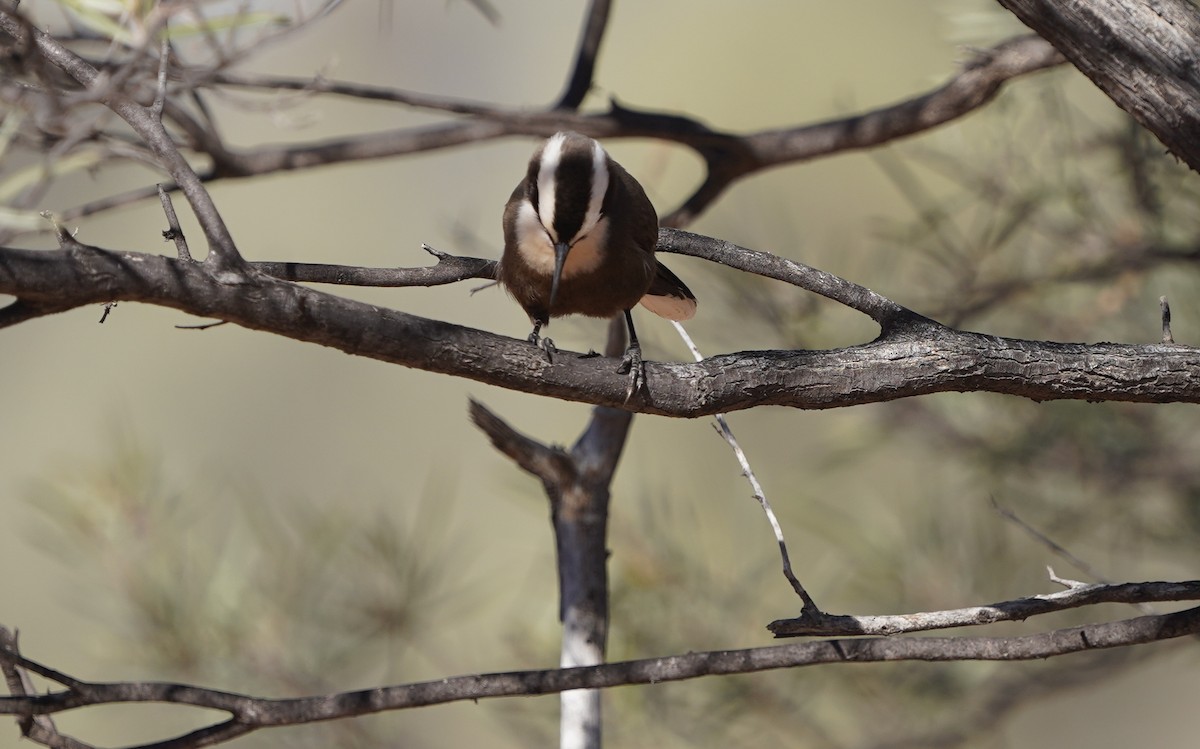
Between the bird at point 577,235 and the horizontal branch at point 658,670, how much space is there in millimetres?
454

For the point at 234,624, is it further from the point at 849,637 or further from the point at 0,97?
the point at 0,97

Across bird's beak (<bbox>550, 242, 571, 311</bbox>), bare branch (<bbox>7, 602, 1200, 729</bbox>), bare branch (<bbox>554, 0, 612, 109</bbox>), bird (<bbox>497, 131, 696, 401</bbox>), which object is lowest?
bare branch (<bbox>7, 602, 1200, 729</bbox>)

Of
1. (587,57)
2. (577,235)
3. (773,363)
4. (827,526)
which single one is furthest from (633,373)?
(827,526)

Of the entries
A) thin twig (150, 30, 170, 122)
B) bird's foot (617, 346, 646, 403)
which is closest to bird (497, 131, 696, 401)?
bird's foot (617, 346, 646, 403)

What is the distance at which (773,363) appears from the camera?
0.91m

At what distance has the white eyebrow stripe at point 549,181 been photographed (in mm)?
1319

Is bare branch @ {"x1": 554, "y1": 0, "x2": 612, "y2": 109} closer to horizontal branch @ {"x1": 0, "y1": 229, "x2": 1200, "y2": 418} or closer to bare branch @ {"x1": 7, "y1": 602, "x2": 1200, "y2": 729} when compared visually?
horizontal branch @ {"x1": 0, "y1": 229, "x2": 1200, "y2": 418}

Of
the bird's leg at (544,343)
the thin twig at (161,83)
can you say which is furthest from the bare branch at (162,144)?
the bird's leg at (544,343)

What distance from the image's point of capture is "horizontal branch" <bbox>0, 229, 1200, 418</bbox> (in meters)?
0.74

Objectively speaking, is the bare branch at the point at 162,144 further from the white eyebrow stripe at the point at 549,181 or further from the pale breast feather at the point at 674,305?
the pale breast feather at the point at 674,305

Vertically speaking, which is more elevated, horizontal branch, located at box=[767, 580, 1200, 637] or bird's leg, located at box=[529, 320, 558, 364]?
bird's leg, located at box=[529, 320, 558, 364]

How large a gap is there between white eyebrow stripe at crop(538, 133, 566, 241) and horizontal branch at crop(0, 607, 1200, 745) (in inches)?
22.0

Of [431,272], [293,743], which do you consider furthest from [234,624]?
[431,272]

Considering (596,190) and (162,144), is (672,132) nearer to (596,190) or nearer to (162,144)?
(596,190)
